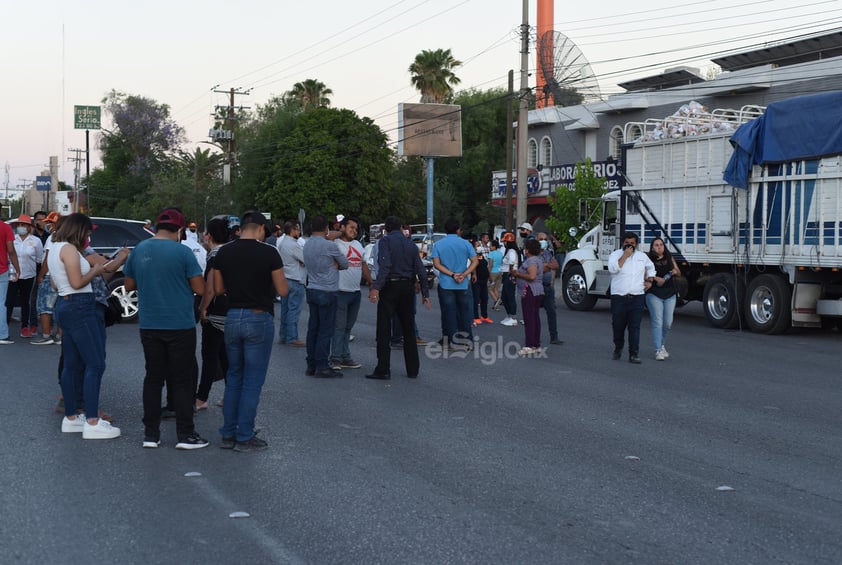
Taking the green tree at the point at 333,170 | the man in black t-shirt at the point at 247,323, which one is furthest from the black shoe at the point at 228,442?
the green tree at the point at 333,170

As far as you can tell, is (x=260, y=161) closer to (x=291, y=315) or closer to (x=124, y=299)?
(x=124, y=299)

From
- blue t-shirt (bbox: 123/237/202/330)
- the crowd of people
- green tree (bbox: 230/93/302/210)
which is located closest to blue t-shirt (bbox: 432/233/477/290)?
the crowd of people

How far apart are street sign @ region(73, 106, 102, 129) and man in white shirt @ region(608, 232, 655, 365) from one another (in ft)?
227

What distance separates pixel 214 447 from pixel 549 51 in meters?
29.0

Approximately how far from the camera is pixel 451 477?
6.59m

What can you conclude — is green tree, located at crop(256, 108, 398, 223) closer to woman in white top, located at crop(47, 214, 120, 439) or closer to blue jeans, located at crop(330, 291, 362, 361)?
blue jeans, located at crop(330, 291, 362, 361)

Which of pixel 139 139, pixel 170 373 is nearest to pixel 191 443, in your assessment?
pixel 170 373

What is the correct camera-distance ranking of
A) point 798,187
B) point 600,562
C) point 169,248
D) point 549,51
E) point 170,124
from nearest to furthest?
point 600,562
point 169,248
point 798,187
point 549,51
point 170,124

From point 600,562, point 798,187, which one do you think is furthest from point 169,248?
point 798,187

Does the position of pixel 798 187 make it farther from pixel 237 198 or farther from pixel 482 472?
pixel 237 198

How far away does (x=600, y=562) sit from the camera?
16.0 ft

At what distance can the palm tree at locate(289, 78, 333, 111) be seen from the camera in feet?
260

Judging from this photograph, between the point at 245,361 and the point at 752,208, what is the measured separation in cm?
1290

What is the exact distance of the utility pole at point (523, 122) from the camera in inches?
1168
